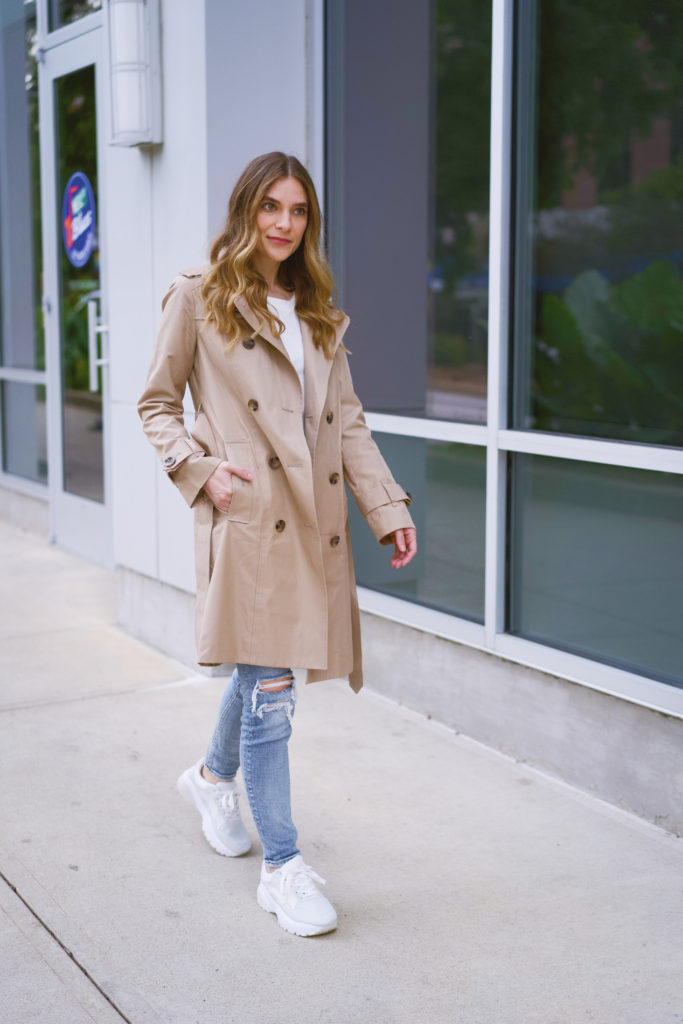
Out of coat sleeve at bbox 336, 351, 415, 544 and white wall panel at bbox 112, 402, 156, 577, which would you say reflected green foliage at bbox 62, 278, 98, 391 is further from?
coat sleeve at bbox 336, 351, 415, 544

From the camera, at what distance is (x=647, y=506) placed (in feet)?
13.0

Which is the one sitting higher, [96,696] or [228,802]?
[228,802]

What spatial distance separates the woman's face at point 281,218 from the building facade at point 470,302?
136 cm

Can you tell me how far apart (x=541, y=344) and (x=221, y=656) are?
2028mm

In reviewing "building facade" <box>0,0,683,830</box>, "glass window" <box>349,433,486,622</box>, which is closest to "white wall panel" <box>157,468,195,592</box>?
"building facade" <box>0,0,683,830</box>

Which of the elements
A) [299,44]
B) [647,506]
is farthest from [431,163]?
[647,506]

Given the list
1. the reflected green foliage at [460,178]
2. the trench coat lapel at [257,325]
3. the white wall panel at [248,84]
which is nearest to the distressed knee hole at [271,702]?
the trench coat lapel at [257,325]

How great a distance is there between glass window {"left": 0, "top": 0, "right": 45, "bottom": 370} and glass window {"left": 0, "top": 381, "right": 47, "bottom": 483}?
20 cm

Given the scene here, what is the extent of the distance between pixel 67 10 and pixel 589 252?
3332mm

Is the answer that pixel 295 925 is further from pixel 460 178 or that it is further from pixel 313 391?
pixel 460 178

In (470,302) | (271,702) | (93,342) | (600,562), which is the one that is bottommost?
(271,702)

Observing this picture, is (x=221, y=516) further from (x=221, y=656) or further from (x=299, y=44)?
(x=299, y=44)

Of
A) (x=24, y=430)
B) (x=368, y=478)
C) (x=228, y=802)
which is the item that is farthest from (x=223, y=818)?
(x=24, y=430)

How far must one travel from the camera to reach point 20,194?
28.5 feet
